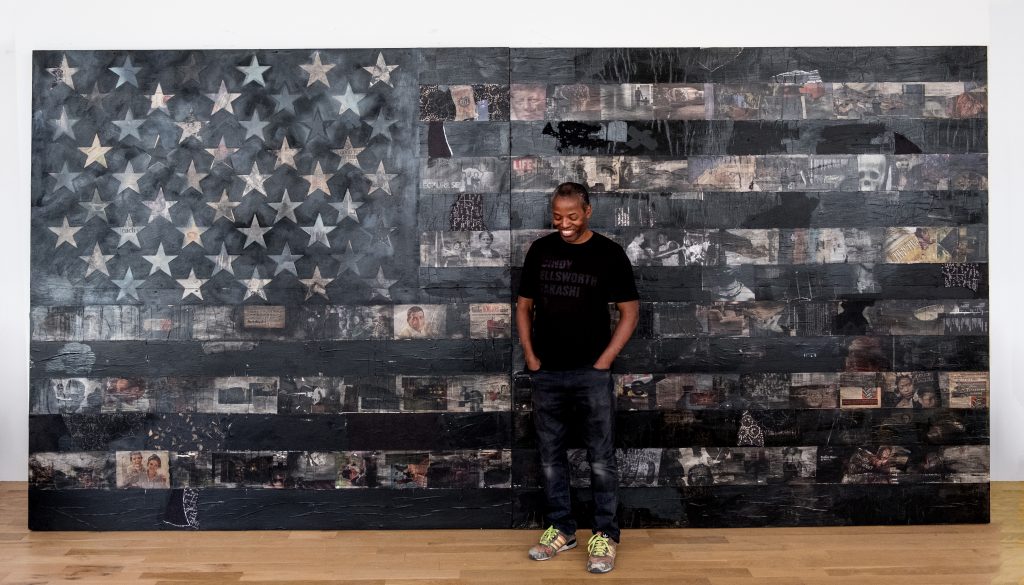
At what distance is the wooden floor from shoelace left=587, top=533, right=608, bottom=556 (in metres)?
0.09

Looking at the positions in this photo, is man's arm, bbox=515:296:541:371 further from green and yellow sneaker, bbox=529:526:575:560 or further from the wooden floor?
the wooden floor

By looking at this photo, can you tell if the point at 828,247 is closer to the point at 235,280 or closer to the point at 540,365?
the point at 540,365

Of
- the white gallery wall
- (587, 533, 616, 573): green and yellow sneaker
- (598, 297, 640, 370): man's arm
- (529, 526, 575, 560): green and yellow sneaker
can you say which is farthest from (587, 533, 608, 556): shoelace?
the white gallery wall

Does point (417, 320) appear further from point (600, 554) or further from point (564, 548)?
point (600, 554)

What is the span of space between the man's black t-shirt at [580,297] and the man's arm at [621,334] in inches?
1.0

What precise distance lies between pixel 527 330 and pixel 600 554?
0.95 m

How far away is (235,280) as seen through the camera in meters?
3.70

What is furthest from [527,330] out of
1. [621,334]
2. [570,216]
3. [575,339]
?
[570,216]

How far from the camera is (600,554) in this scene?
10.6ft

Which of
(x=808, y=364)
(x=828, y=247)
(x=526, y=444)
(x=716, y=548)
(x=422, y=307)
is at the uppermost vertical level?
(x=828, y=247)

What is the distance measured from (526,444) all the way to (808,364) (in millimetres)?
1349

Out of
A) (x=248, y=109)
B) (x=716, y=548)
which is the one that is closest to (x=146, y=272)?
(x=248, y=109)

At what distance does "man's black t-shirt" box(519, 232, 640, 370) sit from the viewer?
10.9ft

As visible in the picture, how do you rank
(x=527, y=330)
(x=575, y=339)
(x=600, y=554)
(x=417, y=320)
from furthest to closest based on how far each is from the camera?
(x=417, y=320) < (x=527, y=330) < (x=575, y=339) < (x=600, y=554)
